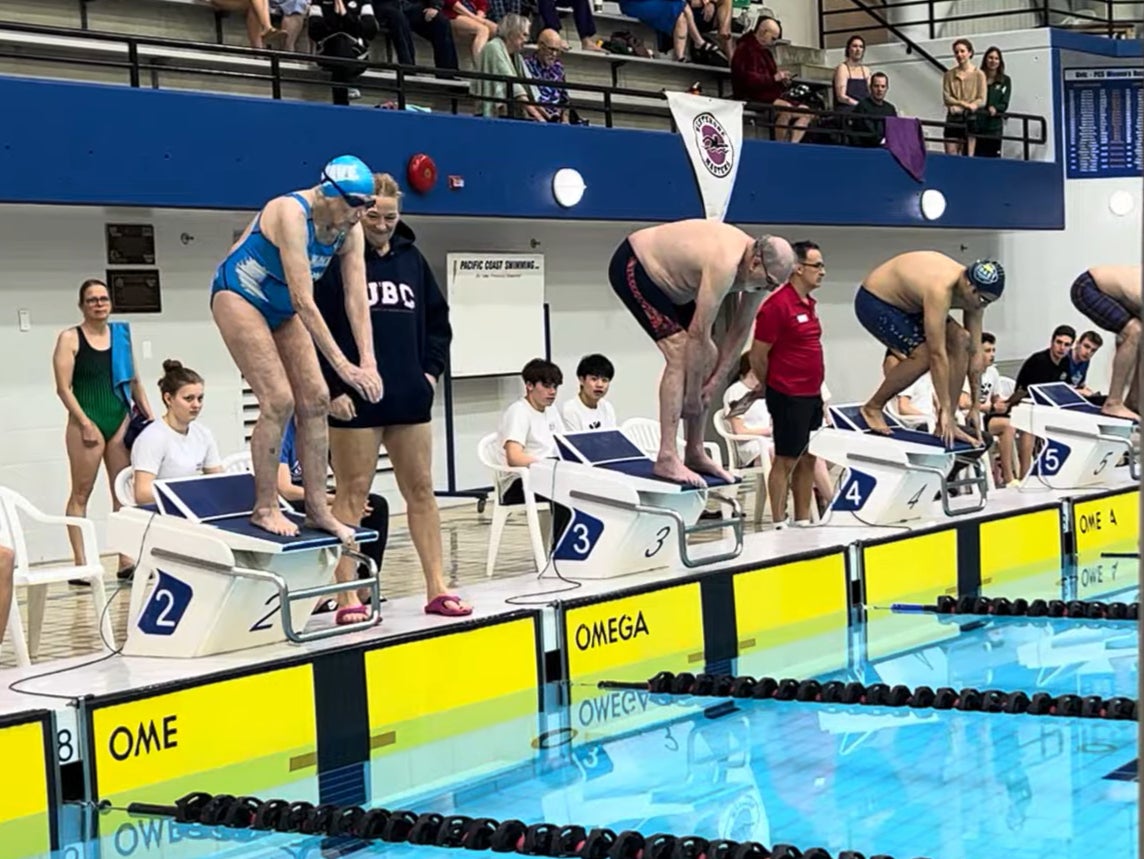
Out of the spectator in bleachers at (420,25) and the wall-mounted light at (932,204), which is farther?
the wall-mounted light at (932,204)

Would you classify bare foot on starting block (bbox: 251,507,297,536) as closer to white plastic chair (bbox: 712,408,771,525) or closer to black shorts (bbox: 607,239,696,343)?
black shorts (bbox: 607,239,696,343)

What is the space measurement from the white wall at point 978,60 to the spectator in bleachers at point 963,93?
2.51ft

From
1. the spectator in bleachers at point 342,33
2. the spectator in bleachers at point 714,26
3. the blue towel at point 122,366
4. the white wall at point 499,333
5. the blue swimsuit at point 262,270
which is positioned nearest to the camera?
the blue swimsuit at point 262,270

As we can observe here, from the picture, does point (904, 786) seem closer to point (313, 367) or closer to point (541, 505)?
point (313, 367)

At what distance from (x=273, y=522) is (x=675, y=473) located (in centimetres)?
192

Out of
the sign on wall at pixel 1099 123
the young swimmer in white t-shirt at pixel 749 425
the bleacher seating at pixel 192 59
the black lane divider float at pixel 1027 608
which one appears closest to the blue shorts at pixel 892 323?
the young swimmer in white t-shirt at pixel 749 425

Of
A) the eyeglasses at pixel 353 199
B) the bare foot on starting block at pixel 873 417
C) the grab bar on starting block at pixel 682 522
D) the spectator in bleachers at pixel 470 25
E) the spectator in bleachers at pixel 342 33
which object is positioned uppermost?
the spectator in bleachers at pixel 470 25

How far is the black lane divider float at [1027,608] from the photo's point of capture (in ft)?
22.2

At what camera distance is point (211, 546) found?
508 cm

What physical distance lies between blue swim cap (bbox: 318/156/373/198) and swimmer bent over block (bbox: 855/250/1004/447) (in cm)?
362

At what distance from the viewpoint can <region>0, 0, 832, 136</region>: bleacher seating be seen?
9.65 meters

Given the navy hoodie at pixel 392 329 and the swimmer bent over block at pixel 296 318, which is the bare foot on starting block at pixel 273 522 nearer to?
the swimmer bent over block at pixel 296 318

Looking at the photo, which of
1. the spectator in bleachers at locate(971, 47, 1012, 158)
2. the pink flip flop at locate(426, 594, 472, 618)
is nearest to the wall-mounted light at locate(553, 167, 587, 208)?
the spectator in bleachers at locate(971, 47, 1012, 158)

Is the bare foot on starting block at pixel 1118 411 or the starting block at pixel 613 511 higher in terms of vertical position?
the bare foot on starting block at pixel 1118 411
